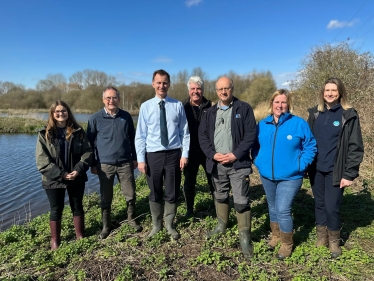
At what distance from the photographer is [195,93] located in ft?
13.2

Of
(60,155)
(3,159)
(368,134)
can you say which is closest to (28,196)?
(60,155)

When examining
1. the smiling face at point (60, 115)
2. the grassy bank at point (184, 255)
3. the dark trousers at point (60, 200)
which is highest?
the smiling face at point (60, 115)

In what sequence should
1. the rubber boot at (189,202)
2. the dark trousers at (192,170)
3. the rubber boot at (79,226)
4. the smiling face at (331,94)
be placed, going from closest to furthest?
the smiling face at (331,94) → the rubber boot at (79,226) → the dark trousers at (192,170) → the rubber boot at (189,202)

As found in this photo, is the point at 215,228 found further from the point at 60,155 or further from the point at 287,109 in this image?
the point at 60,155

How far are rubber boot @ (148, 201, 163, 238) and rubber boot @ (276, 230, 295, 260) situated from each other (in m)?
1.86

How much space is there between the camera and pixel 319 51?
12.3m

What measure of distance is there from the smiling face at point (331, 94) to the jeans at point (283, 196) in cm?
119

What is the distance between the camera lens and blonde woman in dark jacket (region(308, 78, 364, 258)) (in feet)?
10.1

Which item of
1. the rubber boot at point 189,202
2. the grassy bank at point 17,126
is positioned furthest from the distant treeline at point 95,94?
the rubber boot at point 189,202

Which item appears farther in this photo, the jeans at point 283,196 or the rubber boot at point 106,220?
the rubber boot at point 106,220

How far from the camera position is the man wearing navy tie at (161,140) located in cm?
362

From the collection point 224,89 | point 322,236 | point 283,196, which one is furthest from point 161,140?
point 322,236

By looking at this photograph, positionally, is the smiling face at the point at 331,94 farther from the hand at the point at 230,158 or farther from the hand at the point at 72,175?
the hand at the point at 72,175

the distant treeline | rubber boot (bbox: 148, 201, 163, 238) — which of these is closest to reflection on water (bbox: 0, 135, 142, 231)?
rubber boot (bbox: 148, 201, 163, 238)
